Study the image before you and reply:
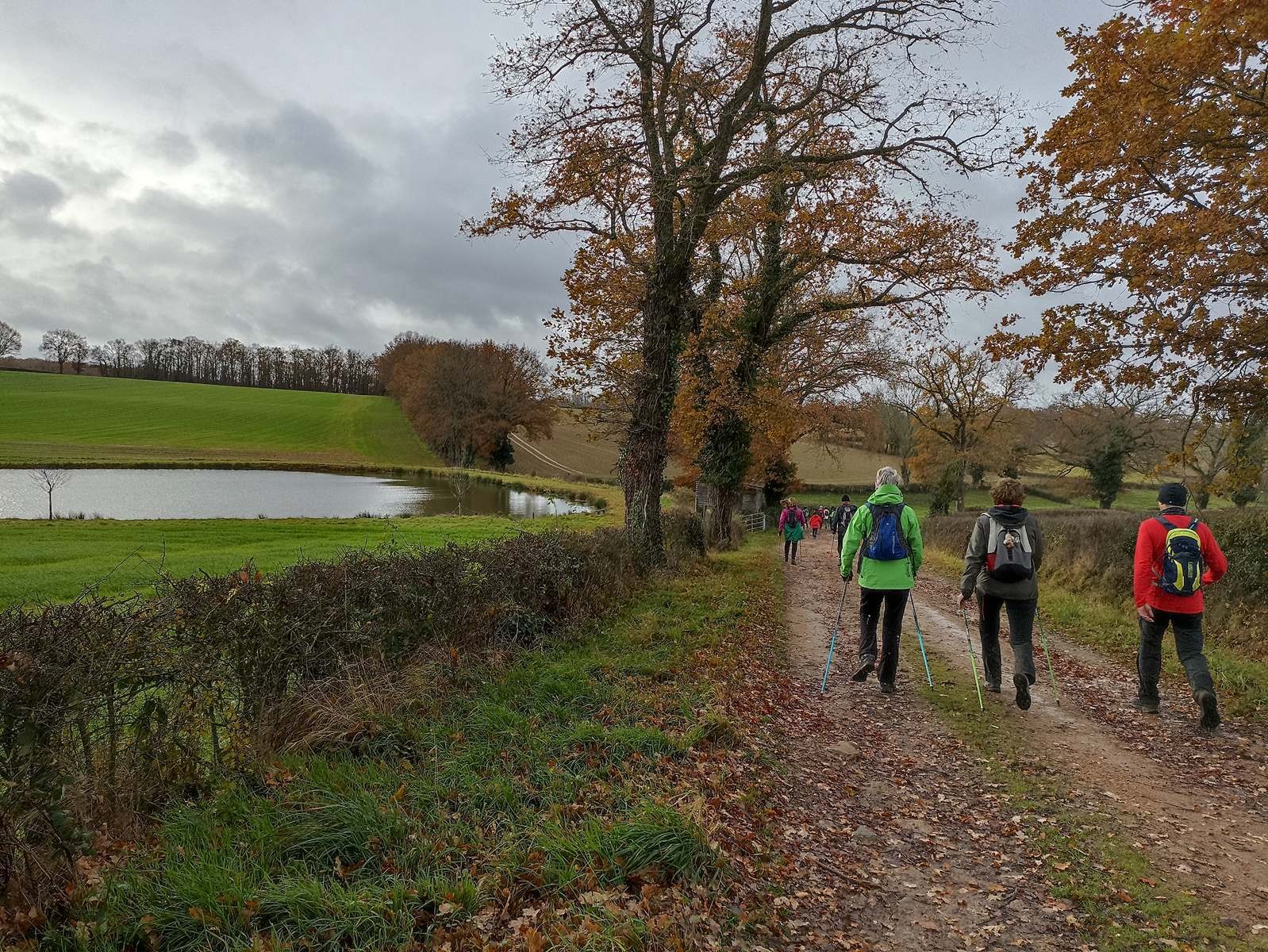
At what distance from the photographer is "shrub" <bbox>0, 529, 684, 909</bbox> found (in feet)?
10.4

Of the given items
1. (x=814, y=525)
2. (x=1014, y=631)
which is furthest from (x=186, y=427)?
(x=1014, y=631)

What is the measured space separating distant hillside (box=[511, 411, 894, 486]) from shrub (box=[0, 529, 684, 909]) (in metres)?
53.1

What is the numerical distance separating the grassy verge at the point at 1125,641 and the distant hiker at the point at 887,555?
3.03m

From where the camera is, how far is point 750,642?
8.52 meters

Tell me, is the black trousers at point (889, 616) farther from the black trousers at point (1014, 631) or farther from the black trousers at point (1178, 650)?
the black trousers at point (1178, 650)

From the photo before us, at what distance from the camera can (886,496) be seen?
6789mm

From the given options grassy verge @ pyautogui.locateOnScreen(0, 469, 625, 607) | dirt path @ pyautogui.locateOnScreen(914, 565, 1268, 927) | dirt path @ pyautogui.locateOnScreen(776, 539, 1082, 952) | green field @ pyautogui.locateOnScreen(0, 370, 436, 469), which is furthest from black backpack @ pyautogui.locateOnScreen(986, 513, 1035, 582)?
green field @ pyautogui.locateOnScreen(0, 370, 436, 469)

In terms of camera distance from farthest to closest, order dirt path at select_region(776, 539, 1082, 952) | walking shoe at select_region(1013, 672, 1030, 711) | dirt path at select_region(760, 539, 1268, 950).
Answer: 1. walking shoe at select_region(1013, 672, 1030, 711)
2. dirt path at select_region(760, 539, 1268, 950)
3. dirt path at select_region(776, 539, 1082, 952)

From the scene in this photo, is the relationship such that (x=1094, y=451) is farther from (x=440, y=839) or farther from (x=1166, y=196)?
(x=440, y=839)

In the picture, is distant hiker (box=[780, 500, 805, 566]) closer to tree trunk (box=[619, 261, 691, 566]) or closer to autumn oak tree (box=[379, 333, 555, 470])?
tree trunk (box=[619, 261, 691, 566])

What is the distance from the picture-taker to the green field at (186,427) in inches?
2454

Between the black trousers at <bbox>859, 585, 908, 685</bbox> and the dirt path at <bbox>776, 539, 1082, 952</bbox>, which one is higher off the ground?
the black trousers at <bbox>859, 585, 908, 685</bbox>

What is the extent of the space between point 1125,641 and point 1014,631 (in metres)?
4.41

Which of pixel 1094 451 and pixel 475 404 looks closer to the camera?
pixel 1094 451
